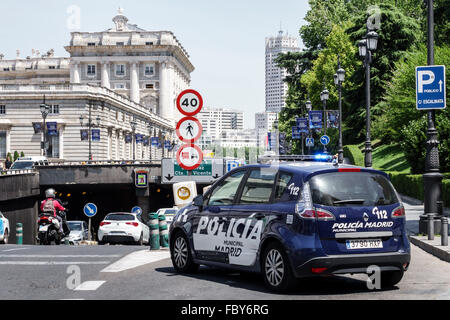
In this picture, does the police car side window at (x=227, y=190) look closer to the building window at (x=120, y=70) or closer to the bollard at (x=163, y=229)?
the bollard at (x=163, y=229)

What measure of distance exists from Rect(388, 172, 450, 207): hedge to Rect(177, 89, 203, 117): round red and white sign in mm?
14617

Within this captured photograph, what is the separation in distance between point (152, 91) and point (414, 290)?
127m

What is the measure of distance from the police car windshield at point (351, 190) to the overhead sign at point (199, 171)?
4620 cm

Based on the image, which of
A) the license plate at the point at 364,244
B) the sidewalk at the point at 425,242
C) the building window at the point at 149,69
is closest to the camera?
the license plate at the point at 364,244

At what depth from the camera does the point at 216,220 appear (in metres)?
10.5

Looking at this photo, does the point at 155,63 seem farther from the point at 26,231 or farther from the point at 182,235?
the point at 182,235

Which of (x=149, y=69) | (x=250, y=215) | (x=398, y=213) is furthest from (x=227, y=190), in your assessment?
(x=149, y=69)

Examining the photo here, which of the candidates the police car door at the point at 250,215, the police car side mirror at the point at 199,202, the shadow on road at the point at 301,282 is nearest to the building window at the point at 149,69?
the shadow on road at the point at 301,282

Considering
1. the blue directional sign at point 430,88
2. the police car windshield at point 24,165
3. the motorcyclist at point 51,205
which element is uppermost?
the blue directional sign at point 430,88

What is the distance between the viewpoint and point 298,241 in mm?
8797

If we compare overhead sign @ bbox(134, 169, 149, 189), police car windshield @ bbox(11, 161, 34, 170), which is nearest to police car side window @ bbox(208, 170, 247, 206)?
overhead sign @ bbox(134, 169, 149, 189)

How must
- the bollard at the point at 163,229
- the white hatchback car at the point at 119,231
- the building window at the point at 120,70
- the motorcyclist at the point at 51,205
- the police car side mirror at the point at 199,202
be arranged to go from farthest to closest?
the building window at the point at 120,70 → the white hatchback car at the point at 119,231 → the motorcyclist at the point at 51,205 → the bollard at the point at 163,229 → the police car side mirror at the point at 199,202

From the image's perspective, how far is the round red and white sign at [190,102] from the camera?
47.3ft

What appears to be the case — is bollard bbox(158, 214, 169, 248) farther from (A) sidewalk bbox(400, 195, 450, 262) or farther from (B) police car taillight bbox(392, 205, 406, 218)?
(B) police car taillight bbox(392, 205, 406, 218)
